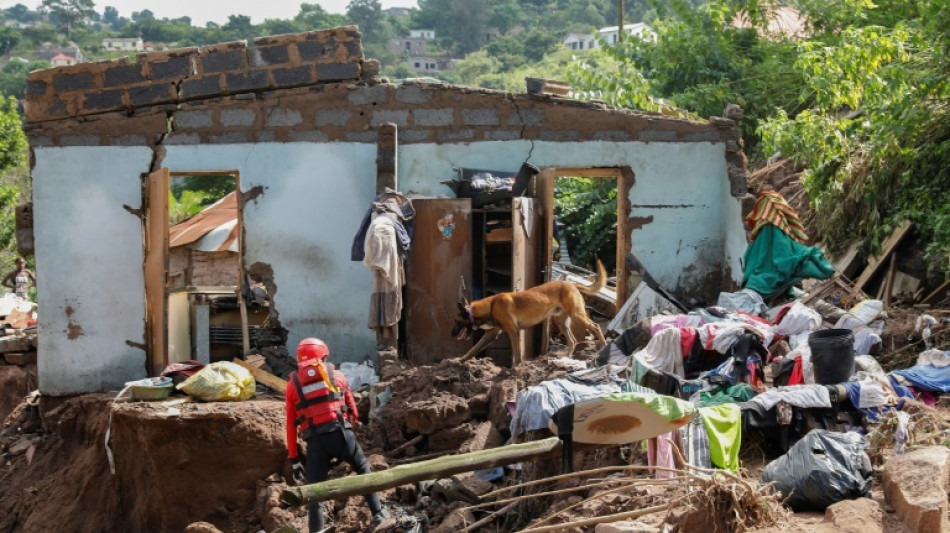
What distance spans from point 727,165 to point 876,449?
5574 millimetres

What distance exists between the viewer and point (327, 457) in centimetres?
880

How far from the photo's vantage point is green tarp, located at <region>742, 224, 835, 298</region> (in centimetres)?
1147

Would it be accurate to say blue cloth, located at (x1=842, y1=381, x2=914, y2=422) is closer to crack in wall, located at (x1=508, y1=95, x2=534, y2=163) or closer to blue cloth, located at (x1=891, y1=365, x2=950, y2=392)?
blue cloth, located at (x1=891, y1=365, x2=950, y2=392)

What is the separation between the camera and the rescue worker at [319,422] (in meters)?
8.66

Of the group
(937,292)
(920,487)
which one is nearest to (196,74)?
(937,292)

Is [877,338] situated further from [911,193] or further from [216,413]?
[216,413]

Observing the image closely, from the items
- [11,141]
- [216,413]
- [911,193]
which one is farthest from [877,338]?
[11,141]

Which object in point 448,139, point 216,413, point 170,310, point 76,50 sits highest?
point 76,50

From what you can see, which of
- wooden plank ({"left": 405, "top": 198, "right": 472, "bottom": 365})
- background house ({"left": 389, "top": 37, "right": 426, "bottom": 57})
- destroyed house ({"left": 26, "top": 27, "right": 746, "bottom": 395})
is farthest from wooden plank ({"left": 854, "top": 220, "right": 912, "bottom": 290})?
background house ({"left": 389, "top": 37, "right": 426, "bottom": 57})

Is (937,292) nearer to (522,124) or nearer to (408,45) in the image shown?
(522,124)

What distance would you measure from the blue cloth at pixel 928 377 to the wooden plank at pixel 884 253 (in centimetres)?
300

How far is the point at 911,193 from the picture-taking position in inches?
490

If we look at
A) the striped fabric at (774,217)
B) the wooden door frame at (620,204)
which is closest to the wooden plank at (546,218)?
the wooden door frame at (620,204)

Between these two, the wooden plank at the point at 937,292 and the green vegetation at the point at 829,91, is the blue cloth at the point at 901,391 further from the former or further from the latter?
the green vegetation at the point at 829,91
